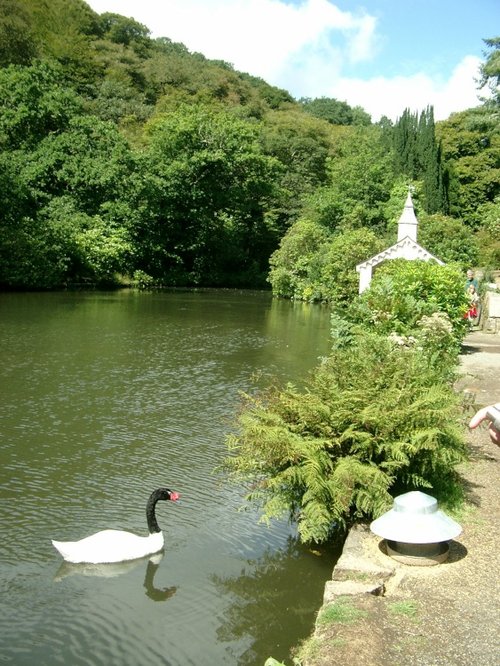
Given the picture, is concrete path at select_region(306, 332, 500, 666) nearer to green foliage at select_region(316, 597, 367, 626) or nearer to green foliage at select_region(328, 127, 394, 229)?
green foliage at select_region(316, 597, 367, 626)

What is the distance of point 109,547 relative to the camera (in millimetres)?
5559

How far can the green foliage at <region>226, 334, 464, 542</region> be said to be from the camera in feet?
17.2

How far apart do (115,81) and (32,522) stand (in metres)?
61.5

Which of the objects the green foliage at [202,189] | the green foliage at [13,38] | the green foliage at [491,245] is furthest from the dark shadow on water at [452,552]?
the green foliage at [13,38]

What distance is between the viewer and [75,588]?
523 cm

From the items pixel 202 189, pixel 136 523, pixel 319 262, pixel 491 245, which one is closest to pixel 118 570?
pixel 136 523

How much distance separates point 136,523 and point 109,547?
0.91 metres

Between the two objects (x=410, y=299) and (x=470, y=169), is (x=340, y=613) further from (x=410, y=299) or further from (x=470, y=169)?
(x=470, y=169)

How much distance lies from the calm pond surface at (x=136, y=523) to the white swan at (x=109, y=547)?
90 mm

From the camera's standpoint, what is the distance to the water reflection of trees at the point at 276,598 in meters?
4.56

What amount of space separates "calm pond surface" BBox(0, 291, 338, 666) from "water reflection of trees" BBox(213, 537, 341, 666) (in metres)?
0.01

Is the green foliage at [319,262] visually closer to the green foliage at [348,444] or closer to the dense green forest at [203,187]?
the dense green forest at [203,187]

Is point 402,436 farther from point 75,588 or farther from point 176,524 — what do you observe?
point 75,588

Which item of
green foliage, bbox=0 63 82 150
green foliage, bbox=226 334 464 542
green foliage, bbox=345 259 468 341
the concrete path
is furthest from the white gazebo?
green foliage, bbox=0 63 82 150
